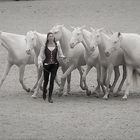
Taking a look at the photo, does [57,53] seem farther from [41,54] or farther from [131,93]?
[131,93]

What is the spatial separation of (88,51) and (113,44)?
598 millimetres

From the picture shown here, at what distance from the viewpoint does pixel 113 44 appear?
11.4 m

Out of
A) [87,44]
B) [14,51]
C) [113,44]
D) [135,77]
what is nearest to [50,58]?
[87,44]

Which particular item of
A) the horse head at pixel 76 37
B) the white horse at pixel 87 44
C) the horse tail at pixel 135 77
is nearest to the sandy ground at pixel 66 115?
the horse tail at pixel 135 77

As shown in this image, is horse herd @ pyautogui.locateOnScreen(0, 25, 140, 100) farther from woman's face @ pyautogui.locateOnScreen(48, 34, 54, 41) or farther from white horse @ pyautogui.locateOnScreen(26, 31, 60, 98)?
woman's face @ pyautogui.locateOnScreen(48, 34, 54, 41)

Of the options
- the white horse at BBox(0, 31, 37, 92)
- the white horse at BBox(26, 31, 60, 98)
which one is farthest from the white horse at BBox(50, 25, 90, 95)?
the white horse at BBox(0, 31, 37, 92)

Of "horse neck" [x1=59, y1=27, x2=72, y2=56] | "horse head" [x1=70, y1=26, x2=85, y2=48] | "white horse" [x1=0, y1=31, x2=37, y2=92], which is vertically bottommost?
"white horse" [x1=0, y1=31, x2=37, y2=92]

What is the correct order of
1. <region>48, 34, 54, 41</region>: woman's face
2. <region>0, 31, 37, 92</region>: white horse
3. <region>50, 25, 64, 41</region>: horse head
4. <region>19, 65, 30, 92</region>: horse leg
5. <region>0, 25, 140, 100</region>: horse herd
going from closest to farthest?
<region>48, 34, 54, 41</region>: woman's face
<region>0, 25, 140, 100</region>: horse herd
<region>50, 25, 64, 41</region>: horse head
<region>0, 31, 37, 92</region>: white horse
<region>19, 65, 30, 92</region>: horse leg

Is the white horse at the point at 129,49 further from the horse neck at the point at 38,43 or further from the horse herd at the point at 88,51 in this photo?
the horse neck at the point at 38,43

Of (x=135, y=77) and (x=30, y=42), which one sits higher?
(x=30, y=42)

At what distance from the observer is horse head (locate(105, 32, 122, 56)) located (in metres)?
11.4

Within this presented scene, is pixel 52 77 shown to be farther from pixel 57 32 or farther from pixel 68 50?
pixel 57 32

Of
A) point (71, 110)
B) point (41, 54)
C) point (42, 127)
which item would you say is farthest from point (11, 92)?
point (42, 127)

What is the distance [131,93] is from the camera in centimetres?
1265
